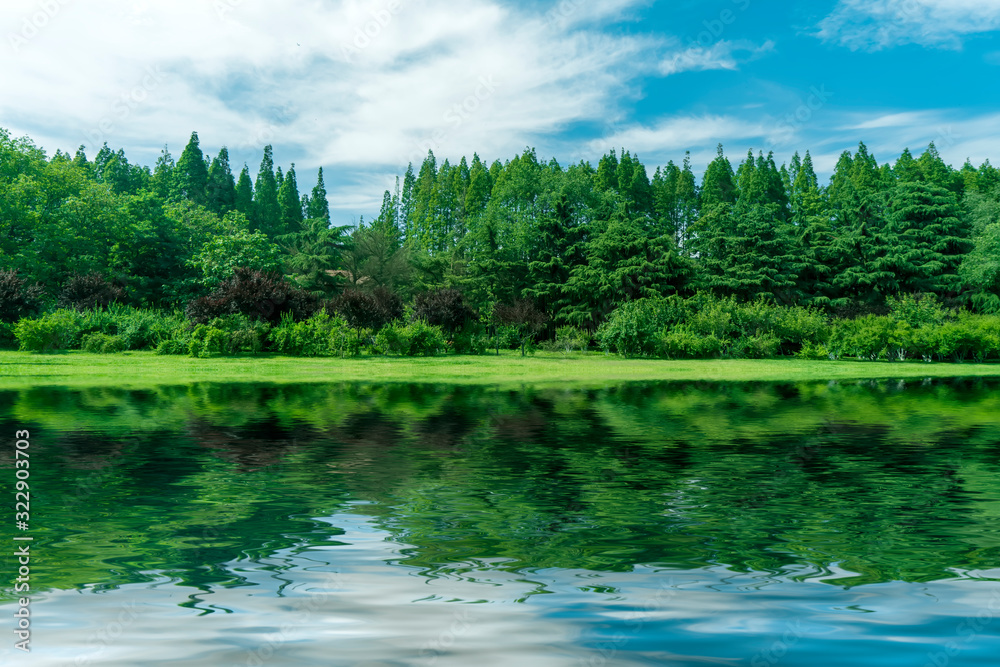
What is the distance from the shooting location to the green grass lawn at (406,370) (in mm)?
18844

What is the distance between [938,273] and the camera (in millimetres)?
46812

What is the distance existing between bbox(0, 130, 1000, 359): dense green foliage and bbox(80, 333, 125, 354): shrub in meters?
1.14

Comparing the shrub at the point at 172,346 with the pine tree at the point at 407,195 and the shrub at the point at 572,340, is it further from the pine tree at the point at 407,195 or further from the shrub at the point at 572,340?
the pine tree at the point at 407,195

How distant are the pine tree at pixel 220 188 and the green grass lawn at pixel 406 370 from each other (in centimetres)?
5378

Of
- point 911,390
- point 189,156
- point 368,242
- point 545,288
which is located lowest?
point 911,390

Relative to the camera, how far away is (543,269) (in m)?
45.2

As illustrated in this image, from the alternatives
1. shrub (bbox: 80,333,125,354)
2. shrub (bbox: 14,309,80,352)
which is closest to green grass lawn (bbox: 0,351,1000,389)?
shrub (bbox: 80,333,125,354)

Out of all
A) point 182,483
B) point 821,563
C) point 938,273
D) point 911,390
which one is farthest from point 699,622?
point 938,273

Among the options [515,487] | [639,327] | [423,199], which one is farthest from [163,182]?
[515,487]

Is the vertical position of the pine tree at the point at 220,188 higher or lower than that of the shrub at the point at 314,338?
higher

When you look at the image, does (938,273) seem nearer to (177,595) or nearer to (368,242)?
(368,242)

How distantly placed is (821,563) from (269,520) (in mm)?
3850

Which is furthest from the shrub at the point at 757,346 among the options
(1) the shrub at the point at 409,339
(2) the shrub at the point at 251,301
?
(2) the shrub at the point at 251,301

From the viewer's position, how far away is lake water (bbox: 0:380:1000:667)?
340cm
